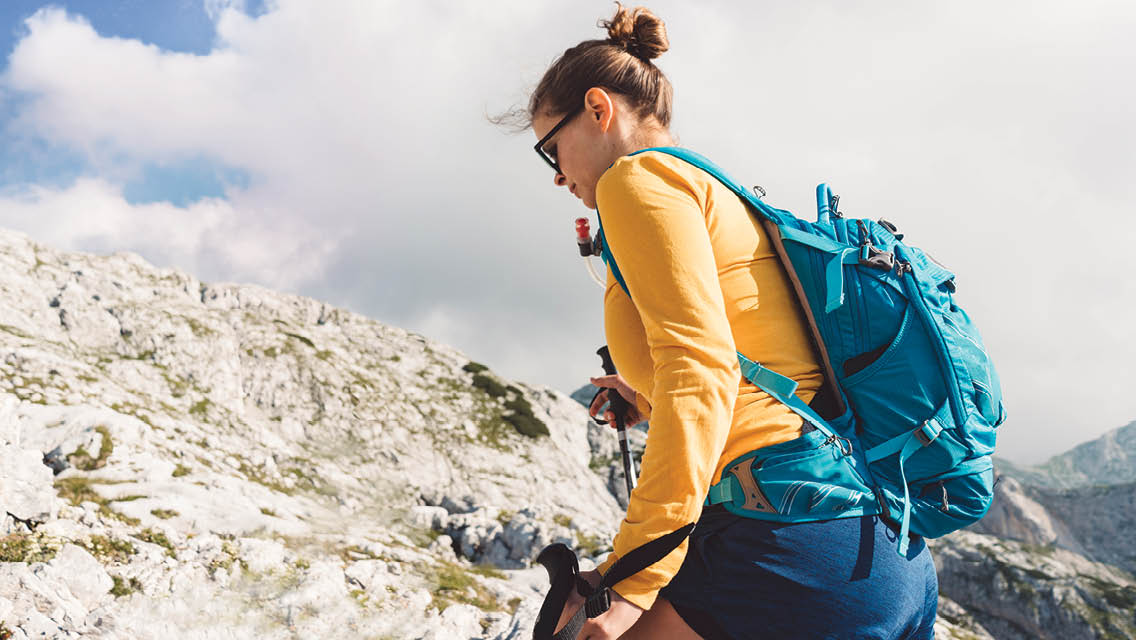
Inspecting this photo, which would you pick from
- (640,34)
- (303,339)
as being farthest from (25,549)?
(303,339)

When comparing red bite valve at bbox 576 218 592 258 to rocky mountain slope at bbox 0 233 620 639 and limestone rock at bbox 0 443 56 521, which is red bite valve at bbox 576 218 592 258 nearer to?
rocky mountain slope at bbox 0 233 620 639

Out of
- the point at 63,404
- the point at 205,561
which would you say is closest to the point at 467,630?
the point at 205,561

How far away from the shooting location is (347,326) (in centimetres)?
5494

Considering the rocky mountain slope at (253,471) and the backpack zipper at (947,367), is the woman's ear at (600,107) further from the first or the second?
the rocky mountain slope at (253,471)

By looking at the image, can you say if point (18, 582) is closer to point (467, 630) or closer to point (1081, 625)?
point (467, 630)

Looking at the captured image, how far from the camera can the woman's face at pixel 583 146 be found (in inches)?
93.9

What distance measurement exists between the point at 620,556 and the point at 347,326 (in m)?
57.3

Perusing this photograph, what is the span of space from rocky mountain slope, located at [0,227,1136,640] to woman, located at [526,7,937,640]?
673cm

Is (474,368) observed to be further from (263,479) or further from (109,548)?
(109,548)

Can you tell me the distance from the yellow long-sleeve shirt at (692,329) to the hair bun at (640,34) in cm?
80

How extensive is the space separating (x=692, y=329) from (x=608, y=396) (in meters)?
2.06

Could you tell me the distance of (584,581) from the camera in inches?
75.0

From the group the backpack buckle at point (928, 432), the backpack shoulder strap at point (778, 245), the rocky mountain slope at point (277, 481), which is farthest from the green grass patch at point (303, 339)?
the backpack buckle at point (928, 432)

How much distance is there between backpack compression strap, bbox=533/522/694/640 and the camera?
1669mm
